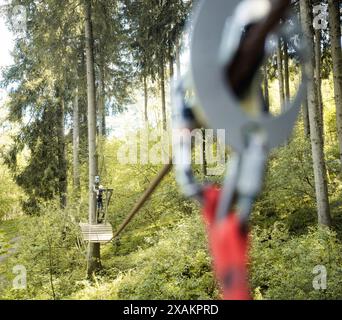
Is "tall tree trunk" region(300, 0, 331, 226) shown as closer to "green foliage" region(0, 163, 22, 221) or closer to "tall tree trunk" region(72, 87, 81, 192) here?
"tall tree trunk" region(72, 87, 81, 192)

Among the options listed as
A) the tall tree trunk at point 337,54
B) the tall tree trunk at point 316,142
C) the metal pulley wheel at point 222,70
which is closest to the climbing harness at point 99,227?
the tall tree trunk at point 316,142

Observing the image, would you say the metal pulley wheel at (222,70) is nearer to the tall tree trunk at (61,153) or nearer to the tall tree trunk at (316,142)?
the tall tree trunk at (316,142)

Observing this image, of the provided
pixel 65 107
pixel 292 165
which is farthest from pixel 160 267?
pixel 65 107

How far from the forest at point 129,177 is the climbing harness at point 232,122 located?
0.64ft

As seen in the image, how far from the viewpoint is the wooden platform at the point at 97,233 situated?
35.2 ft

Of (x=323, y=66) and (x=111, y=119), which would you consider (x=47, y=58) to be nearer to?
(x=111, y=119)

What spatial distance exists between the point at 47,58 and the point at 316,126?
8.17m

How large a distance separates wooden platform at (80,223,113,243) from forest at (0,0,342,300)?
94 mm

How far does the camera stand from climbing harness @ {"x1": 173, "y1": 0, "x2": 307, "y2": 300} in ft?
1.48

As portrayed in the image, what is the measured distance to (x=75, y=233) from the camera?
1369cm

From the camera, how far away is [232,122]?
50 cm

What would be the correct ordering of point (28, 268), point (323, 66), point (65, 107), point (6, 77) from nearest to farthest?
point (28, 268) < point (323, 66) < point (6, 77) < point (65, 107)

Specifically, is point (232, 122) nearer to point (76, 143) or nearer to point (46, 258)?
point (46, 258)

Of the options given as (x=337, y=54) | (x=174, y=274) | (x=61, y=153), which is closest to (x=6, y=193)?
(x=61, y=153)
